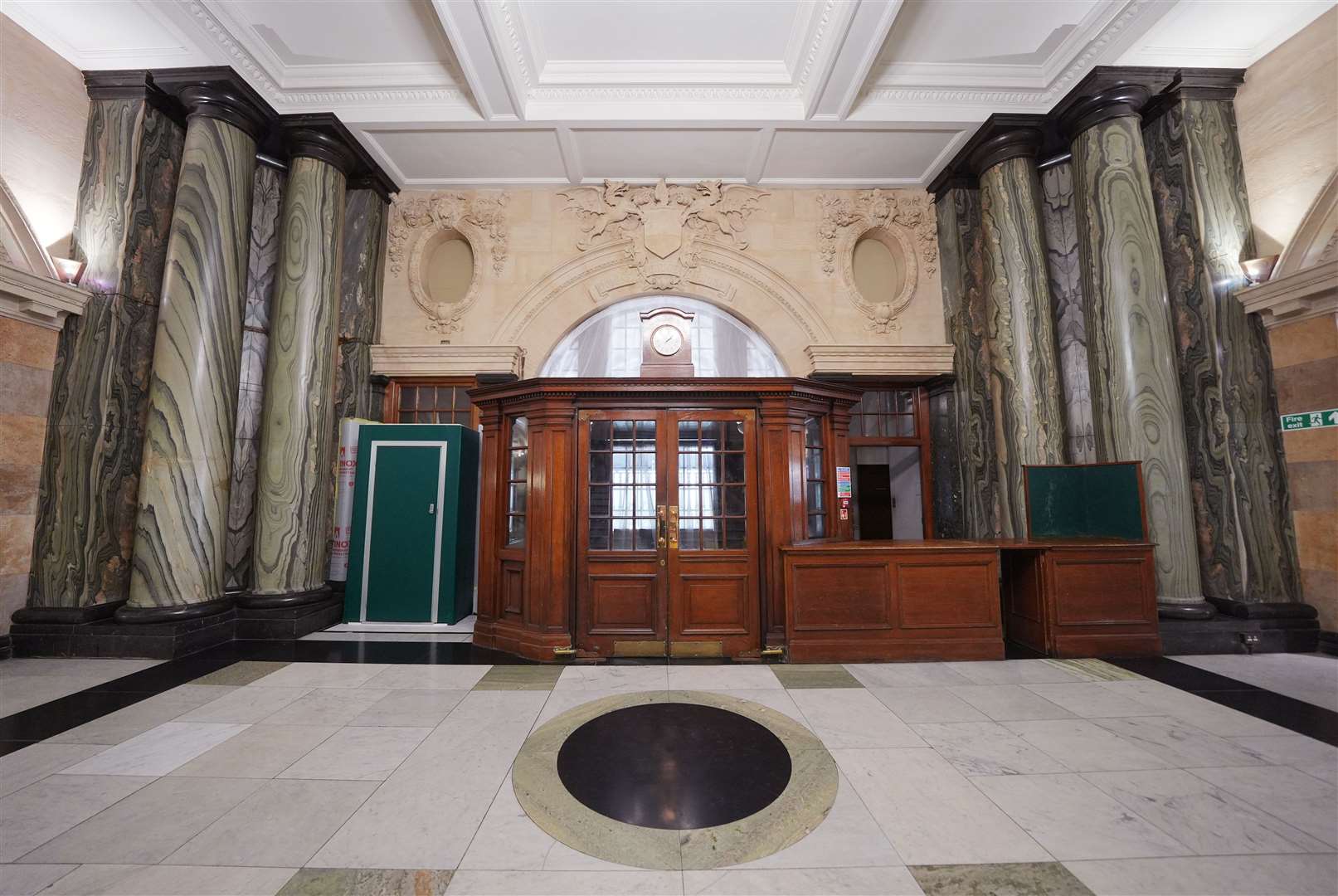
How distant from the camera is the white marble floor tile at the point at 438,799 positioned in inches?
79.2

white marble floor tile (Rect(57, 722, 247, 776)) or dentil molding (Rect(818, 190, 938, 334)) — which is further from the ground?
dentil molding (Rect(818, 190, 938, 334))

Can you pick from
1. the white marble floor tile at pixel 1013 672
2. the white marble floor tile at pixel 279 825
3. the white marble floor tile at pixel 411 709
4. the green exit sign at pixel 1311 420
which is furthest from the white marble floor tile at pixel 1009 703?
the green exit sign at pixel 1311 420

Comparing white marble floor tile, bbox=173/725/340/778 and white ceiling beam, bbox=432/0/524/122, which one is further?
white ceiling beam, bbox=432/0/524/122

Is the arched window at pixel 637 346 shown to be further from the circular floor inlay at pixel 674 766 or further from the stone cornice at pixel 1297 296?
the circular floor inlay at pixel 674 766

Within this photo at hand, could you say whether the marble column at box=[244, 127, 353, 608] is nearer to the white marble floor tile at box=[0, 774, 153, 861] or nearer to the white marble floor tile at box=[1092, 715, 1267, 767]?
the white marble floor tile at box=[0, 774, 153, 861]

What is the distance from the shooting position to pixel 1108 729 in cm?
305

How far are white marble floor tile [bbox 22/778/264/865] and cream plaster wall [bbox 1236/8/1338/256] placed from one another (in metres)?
8.90

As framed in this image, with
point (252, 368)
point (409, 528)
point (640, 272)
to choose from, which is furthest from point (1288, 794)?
point (252, 368)

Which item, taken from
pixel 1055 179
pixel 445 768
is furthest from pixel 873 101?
pixel 445 768

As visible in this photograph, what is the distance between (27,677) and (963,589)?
289 inches

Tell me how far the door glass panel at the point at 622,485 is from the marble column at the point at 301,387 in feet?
11.0

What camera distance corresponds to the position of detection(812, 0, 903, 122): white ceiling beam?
15.6 ft

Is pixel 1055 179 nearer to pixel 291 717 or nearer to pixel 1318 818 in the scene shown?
pixel 1318 818

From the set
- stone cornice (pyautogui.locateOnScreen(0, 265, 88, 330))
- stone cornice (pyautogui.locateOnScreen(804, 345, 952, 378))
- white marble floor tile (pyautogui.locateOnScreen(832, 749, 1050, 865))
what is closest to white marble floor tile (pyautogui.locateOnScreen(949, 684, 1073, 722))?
white marble floor tile (pyautogui.locateOnScreen(832, 749, 1050, 865))
